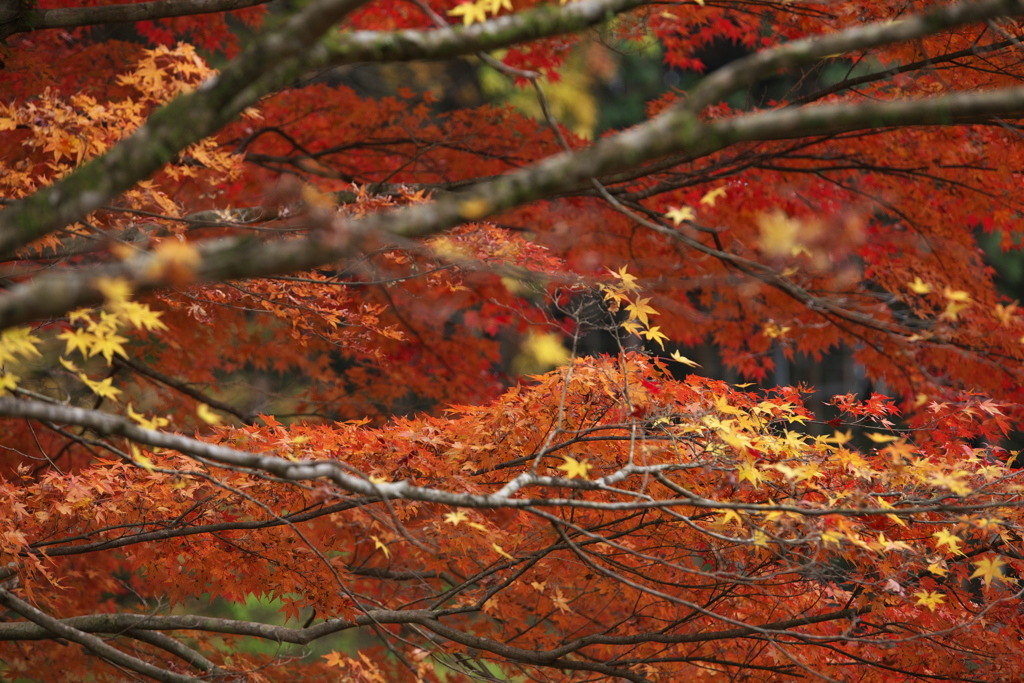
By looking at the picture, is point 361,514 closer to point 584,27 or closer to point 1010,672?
point 584,27

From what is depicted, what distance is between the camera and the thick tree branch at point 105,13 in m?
3.99

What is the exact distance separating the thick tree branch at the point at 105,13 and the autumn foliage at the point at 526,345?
2 cm

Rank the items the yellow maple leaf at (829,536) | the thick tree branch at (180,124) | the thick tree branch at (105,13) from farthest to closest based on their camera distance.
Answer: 1. the thick tree branch at (105,13)
2. the yellow maple leaf at (829,536)
3. the thick tree branch at (180,124)

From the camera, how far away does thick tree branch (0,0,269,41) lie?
13.1 feet

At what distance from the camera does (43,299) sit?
183cm

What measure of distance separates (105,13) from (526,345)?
16.9ft

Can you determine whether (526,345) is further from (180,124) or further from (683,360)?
(180,124)

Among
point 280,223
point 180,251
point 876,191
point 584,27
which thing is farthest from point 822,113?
point 876,191

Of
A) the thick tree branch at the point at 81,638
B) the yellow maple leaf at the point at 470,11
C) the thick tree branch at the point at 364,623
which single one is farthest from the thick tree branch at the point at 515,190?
the thick tree branch at the point at 81,638

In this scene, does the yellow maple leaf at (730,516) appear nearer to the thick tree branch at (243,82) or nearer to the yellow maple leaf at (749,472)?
the yellow maple leaf at (749,472)

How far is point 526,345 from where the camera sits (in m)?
8.28

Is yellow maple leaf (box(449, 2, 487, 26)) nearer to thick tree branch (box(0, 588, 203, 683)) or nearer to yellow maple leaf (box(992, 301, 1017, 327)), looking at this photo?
yellow maple leaf (box(992, 301, 1017, 327))

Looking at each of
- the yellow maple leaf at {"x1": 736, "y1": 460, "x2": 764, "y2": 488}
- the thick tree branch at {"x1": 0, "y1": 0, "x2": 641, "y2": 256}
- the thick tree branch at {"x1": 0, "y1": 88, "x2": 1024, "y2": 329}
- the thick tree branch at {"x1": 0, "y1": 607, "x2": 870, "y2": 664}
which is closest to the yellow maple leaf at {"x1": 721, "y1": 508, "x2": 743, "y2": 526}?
the yellow maple leaf at {"x1": 736, "y1": 460, "x2": 764, "y2": 488}

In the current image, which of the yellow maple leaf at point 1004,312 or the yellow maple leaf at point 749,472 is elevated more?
the yellow maple leaf at point 1004,312
